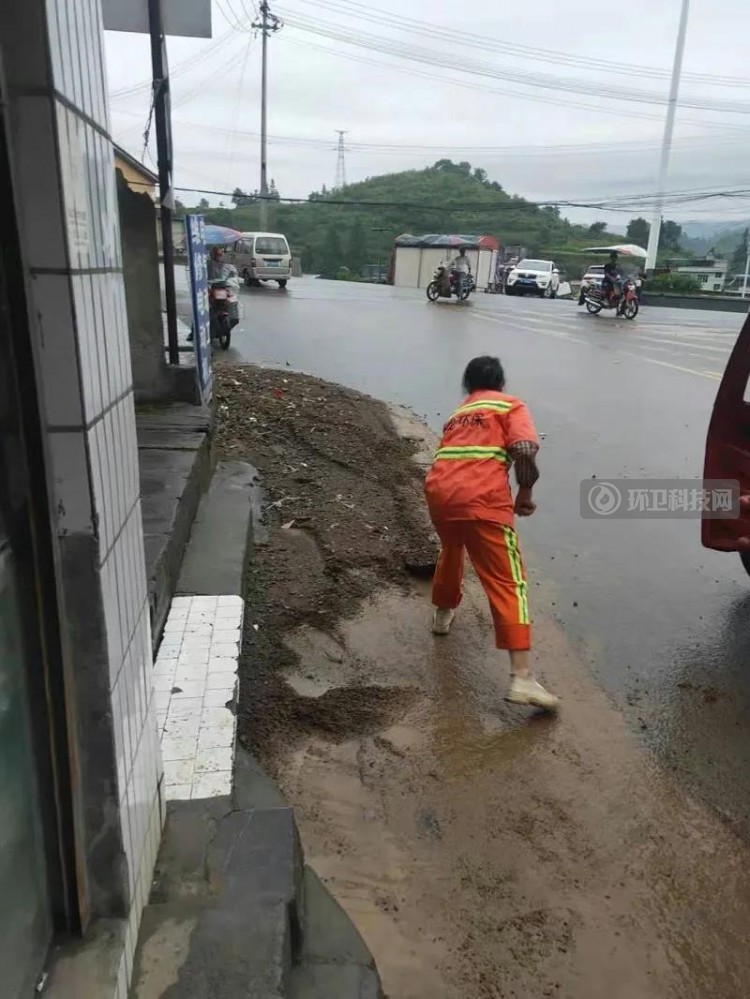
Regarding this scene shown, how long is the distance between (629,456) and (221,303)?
7492 mm

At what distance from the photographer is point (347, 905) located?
2.60 meters

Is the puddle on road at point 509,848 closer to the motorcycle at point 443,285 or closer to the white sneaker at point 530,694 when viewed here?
the white sneaker at point 530,694

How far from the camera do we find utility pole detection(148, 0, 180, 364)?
17.8ft

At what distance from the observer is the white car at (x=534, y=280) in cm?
3284

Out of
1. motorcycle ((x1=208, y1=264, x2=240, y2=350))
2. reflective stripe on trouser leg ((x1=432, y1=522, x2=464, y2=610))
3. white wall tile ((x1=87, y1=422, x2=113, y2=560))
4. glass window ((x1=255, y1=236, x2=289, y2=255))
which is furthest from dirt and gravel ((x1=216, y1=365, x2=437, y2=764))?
glass window ((x1=255, y1=236, x2=289, y2=255))

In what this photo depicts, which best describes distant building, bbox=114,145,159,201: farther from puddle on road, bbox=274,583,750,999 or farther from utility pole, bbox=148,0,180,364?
puddle on road, bbox=274,583,750,999

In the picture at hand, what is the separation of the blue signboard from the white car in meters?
28.3

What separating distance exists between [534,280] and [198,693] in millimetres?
32051

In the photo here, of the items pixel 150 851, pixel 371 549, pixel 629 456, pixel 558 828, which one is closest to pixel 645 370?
pixel 629 456

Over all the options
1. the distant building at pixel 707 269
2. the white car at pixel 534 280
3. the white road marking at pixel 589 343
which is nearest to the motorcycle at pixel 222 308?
the white road marking at pixel 589 343

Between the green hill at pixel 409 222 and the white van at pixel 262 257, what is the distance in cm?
2850

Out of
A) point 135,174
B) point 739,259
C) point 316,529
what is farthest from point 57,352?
point 739,259

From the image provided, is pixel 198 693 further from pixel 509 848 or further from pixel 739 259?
pixel 739 259

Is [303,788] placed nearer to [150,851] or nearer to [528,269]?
[150,851]
